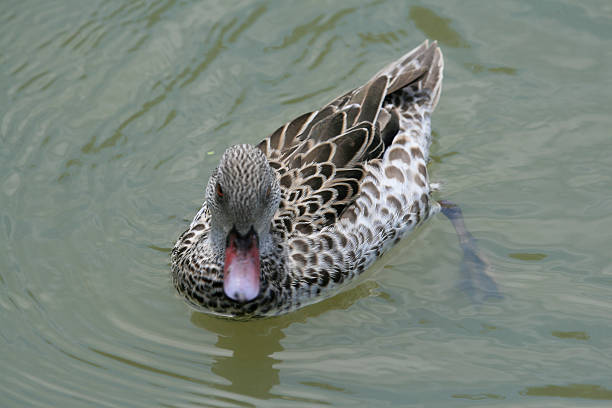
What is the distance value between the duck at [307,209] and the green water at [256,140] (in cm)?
29

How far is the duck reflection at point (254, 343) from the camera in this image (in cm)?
632

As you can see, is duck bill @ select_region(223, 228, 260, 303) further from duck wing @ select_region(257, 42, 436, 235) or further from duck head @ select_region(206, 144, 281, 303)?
duck wing @ select_region(257, 42, 436, 235)

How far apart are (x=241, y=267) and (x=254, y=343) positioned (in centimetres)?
87

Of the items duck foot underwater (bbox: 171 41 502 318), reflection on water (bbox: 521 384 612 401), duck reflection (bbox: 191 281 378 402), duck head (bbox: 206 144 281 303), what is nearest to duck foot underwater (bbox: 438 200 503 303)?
duck foot underwater (bbox: 171 41 502 318)

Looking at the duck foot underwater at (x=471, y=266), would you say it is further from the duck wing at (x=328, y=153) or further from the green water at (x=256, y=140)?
the duck wing at (x=328, y=153)

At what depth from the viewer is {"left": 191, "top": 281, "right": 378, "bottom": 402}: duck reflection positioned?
20.7ft

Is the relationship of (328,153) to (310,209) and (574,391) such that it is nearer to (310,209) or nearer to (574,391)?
(310,209)

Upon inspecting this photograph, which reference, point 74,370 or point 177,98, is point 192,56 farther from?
point 74,370

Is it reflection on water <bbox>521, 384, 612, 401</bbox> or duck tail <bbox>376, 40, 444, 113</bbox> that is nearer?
reflection on water <bbox>521, 384, 612, 401</bbox>

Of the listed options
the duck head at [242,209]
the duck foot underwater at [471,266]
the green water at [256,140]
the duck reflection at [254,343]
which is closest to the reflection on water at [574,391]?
the green water at [256,140]

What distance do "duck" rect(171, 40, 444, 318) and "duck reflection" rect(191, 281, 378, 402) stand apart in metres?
0.12

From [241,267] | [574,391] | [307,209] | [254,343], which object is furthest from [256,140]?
[574,391]

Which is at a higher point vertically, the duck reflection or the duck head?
the duck head

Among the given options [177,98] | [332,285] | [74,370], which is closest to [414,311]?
[332,285]
